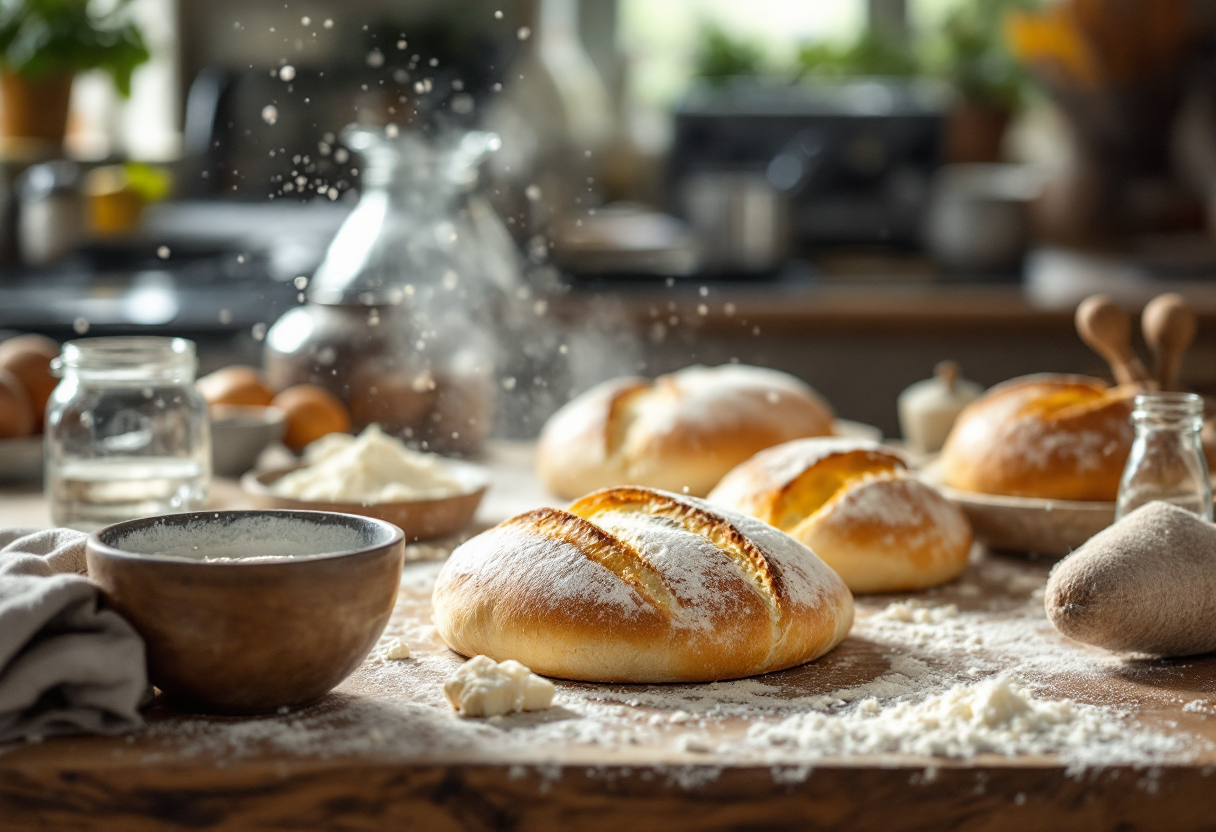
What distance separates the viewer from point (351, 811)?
79 cm

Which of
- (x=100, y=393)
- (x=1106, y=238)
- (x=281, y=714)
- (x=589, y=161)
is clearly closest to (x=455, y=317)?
(x=589, y=161)

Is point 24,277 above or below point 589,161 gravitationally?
below

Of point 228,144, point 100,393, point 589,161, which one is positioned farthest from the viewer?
point 228,144

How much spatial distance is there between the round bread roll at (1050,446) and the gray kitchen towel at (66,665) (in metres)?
0.80

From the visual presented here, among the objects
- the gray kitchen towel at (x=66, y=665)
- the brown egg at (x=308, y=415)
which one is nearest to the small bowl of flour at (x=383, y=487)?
the brown egg at (x=308, y=415)

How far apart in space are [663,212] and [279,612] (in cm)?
403

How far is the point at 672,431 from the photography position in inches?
57.8

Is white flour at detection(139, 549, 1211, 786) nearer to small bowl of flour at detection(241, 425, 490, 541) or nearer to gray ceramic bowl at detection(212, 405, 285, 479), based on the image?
small bowl of flour at detection(241, 425, 490, 541)

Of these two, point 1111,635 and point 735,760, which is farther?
point 1111,635

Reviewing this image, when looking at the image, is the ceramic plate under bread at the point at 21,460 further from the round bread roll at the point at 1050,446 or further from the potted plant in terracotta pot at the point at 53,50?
the potted plant in terracotta pot at the point at 53,50

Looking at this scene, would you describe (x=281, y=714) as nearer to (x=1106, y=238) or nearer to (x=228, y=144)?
(x=228, y=144)

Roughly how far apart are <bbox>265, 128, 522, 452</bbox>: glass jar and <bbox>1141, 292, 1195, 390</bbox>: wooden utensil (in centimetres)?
76

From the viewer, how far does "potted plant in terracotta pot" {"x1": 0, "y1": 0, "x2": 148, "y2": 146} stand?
3.64 meters

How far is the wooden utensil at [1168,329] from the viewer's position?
1.30 m
